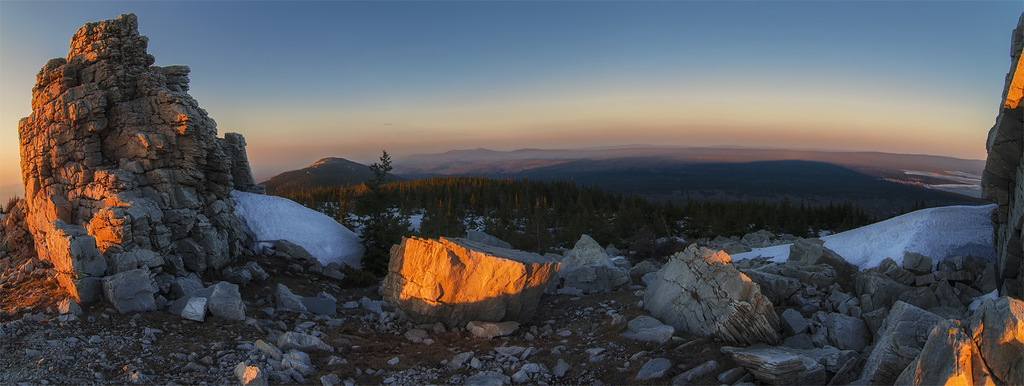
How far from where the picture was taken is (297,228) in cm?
2492

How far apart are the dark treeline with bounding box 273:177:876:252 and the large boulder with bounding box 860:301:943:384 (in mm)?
23033

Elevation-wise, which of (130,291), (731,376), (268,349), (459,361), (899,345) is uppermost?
(899,345)

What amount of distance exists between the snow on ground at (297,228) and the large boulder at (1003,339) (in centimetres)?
2342

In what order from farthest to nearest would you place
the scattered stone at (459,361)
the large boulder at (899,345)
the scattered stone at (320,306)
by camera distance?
the scattered stone at (320,306)
the scattered stone at (459,361)
the large boulder at (899,345)

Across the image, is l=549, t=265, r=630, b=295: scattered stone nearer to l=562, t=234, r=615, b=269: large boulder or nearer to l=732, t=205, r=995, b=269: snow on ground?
l=562, t=234, r=615, b=269: large boulder

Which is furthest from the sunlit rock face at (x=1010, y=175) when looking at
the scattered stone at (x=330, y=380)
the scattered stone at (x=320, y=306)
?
the scattered stone at (x=320, y=306)

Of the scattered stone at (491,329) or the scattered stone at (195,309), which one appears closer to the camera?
the scattered stone at (195,309)

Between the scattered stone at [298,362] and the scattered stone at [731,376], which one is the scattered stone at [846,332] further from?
the scattered stone at [298,362]

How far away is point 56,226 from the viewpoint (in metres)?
14.5

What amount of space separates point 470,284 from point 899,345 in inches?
375

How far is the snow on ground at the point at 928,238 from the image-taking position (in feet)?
45.9

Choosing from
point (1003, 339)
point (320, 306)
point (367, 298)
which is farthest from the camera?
point (367, 298)

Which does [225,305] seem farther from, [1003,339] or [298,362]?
[1003,339]

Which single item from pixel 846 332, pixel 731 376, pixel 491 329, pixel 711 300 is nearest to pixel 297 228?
pixel 491 329
